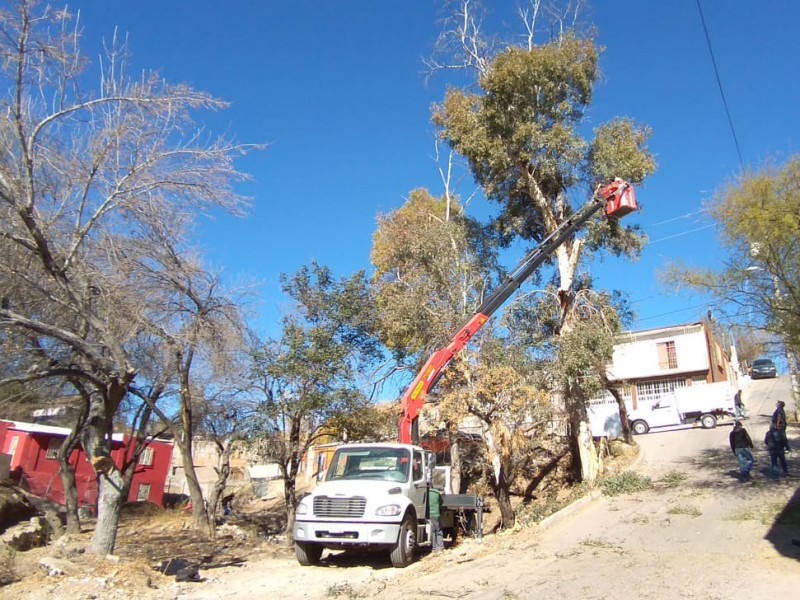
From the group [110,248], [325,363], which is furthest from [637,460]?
[110,248]

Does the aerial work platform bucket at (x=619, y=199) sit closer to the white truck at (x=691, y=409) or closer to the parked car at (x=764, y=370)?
the white truck at (x=691, y=409)

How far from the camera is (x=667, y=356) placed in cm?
4344

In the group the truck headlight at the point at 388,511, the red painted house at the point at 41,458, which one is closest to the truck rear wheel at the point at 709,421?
the truck headlight at the point at 388,511

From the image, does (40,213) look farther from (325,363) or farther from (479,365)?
(479,365)

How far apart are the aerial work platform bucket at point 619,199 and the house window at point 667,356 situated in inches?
Result: 1166

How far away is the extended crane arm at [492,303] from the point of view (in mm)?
14203

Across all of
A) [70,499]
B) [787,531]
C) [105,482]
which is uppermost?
[105,482]

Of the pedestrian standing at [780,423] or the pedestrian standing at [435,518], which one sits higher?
the pedestrian standing at [780,423]

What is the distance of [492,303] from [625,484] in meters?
6.02

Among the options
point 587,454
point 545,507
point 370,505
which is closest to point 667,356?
point 587,454

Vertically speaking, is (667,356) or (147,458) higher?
(667,356)

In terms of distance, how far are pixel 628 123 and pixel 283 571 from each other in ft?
54.1

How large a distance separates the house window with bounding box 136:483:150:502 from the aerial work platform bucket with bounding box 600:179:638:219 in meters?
32.2

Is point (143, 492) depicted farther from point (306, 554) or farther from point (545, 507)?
point (306, 554)
